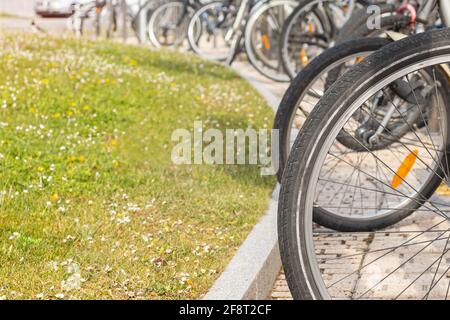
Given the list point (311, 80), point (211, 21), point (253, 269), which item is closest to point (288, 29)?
point (311, 80)

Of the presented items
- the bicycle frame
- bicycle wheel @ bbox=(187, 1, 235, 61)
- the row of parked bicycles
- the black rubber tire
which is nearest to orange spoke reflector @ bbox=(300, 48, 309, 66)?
the black rubber tire

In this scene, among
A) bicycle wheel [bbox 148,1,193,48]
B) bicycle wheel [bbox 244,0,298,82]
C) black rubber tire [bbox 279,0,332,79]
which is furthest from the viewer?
bicycle wheel [bbox 148,1,193,48]

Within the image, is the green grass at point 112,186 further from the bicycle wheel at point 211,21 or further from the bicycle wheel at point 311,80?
the bicycle wheel at point 211,21

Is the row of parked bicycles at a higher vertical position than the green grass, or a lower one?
higher

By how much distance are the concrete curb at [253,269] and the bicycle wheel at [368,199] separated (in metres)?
0.26

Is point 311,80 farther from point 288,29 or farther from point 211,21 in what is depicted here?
point 211,21

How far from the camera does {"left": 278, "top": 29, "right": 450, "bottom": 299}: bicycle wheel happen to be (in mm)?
3168

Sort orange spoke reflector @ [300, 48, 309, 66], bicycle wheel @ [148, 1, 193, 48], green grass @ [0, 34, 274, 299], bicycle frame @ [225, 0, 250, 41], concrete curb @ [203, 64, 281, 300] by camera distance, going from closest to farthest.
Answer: concrete curb @ [203, 64, 281, 300] < green grass @ [0, 34, 274, 299] < orange spoke reflector @ [300, 48, 309, 66] < bicycle frame @ [225, 0, 250, 41] < bicycle wheel @ [148, 1, 193, 48]

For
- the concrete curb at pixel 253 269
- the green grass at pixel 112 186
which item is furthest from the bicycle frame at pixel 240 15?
the concrete curb at pixel 253 269

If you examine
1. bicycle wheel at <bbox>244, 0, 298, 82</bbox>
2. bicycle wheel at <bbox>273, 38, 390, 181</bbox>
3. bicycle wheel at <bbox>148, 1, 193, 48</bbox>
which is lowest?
bicycle wheel at <bbox>148, 1, 193, 48</bbox>

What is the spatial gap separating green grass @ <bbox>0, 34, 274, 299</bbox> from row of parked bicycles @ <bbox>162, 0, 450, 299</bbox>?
1.97 feet

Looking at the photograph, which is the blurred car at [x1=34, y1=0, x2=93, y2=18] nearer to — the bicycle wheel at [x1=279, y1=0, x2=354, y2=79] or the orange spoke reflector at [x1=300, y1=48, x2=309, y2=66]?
the bicycle wheel at [x1=279, y1=0, x2=354, y2=79]

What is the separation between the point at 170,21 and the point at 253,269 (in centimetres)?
1417

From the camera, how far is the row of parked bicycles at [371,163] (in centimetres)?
317
